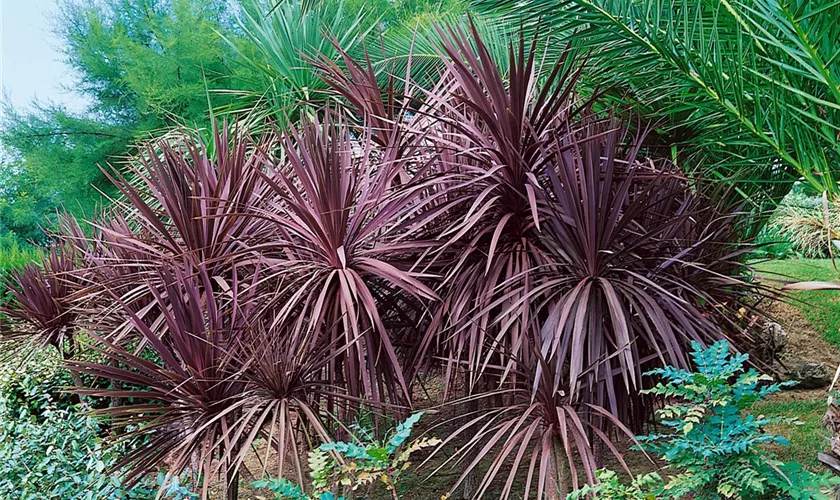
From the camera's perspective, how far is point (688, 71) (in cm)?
239

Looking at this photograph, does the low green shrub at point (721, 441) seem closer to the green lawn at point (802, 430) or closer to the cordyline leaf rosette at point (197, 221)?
the green lawn at point (802, 430)

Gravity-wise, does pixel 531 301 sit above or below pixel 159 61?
below

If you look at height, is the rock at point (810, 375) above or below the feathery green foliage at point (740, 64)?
below

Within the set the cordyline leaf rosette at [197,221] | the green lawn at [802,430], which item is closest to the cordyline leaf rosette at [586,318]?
the green lawn at [802,430]

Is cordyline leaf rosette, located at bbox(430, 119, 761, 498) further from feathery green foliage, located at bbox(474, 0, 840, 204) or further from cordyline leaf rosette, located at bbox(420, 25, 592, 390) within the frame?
feathery green foliage, located at bbox(474, 0, 840, 204)

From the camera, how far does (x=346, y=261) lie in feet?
7.45

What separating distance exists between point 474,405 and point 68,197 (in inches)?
425

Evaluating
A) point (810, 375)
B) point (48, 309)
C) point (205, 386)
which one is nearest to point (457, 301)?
point (205, 386)

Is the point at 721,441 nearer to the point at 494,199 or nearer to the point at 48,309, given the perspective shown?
the point at 494,199

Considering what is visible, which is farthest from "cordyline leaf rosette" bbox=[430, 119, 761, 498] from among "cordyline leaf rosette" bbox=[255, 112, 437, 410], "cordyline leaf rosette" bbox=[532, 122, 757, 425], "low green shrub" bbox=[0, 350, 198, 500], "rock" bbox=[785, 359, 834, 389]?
"rock" bbox=[785, 359, 834, 389]

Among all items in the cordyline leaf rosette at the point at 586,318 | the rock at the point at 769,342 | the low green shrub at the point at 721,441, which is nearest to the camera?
the low green shrub at the point at 721,441

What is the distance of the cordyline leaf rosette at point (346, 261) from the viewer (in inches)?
84.8

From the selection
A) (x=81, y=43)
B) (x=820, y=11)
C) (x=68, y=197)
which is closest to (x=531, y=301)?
(x=820, y=11)

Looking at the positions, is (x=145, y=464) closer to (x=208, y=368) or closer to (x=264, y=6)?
(x=208, y=368)
